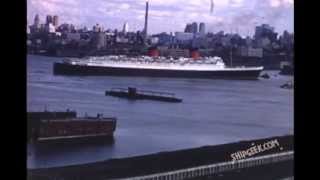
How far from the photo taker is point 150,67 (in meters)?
1.13

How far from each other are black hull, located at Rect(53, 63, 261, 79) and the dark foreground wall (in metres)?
0.21

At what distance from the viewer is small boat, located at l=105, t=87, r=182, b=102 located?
1.05m

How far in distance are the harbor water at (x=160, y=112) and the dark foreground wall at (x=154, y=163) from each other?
0.02m

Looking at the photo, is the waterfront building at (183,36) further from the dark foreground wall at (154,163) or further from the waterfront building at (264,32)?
the dark foreground wall at (154,163)

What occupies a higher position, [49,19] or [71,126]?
[49,19]

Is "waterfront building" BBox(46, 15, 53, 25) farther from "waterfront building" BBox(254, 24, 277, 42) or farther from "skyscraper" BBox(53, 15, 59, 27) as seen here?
"waterfront building" BBox(254, 24, 277, 42)

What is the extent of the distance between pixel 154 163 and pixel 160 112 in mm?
138

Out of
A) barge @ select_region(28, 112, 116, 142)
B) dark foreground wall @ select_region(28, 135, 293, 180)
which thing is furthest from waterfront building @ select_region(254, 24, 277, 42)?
barge @ select_region(28, 112, 116, 142)

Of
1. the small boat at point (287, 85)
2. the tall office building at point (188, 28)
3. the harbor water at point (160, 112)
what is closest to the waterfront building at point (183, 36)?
the tall office building at point (188, 28)

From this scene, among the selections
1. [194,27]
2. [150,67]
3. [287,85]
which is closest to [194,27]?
[194,27]

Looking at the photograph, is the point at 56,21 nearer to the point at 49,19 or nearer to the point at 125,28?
the point at 49,19

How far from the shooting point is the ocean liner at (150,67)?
1108 mm
